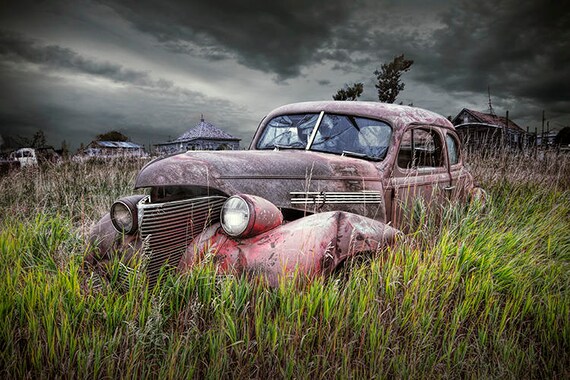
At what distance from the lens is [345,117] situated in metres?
3.66

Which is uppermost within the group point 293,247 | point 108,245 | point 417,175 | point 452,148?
point 452,148

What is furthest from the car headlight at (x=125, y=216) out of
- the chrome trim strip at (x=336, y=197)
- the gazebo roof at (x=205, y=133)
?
the gazebo roof at (x=205, y=133)

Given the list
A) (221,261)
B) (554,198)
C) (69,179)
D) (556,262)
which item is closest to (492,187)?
(554,198)

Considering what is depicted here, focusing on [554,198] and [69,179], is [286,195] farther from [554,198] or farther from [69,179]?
[69,179]

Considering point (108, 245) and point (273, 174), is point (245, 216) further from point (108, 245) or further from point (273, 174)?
point (108, 245)

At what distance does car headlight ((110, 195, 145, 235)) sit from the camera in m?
2.82

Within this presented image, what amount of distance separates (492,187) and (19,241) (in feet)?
19.3

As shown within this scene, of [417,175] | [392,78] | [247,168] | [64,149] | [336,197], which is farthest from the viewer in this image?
[392,78]

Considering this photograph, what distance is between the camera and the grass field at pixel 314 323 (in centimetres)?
179

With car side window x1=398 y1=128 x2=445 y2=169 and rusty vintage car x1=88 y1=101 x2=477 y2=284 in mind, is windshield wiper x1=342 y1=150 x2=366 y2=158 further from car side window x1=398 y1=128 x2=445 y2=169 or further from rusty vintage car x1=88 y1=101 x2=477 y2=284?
car side window x1=398 y1=128 x2=445 y2=169

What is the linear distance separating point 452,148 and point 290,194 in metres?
2.75

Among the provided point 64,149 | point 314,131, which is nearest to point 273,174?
point 314,131

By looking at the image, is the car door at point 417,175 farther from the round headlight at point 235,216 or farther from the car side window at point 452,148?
the round headlight at point 235,216

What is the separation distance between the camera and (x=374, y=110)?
3650mm
